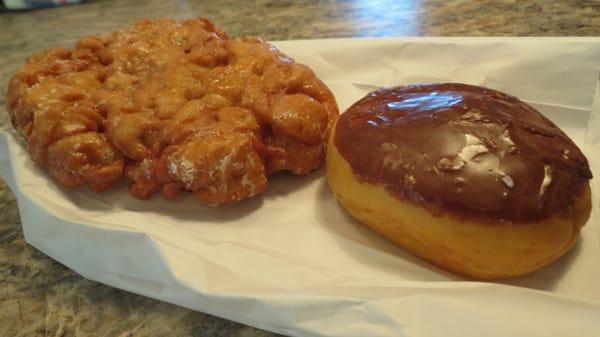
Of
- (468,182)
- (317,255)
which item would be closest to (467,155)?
(468,182)

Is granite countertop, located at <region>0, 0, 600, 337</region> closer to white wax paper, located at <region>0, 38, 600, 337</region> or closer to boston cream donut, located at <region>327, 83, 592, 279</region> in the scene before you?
white wax paper, located at <region>0, 38, 600, 337</region>

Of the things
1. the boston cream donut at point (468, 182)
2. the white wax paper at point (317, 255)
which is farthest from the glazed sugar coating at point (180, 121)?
the boston cream donut at point (468, 182)

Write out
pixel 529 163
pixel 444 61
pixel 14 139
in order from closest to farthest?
pixel 529 163 < pixel 14 139 < pixel 444 61

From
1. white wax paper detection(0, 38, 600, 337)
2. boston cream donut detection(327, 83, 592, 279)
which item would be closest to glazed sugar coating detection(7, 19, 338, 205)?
white wax paper detection(0, 38, 600, 337)

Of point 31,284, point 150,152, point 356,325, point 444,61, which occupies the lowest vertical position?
point 31,284

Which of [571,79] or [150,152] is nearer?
[150,152]

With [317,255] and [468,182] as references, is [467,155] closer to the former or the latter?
[468,182]

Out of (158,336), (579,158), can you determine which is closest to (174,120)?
(158,336)

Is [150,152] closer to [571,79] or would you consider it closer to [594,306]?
[594,306]
